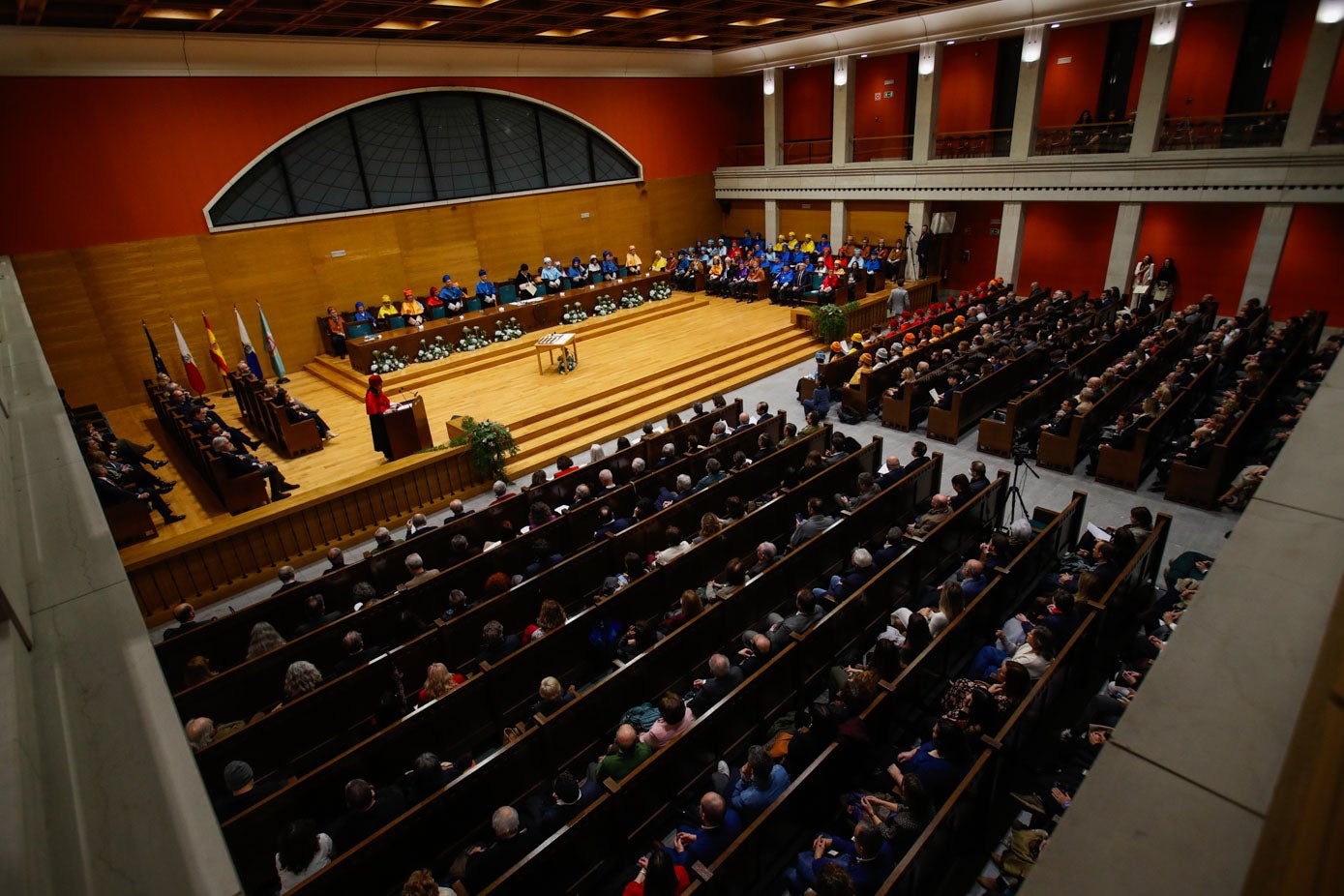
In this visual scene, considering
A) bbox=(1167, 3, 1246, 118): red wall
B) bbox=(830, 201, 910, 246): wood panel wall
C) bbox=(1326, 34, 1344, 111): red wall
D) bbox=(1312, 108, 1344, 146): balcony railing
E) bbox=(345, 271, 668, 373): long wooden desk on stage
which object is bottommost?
bbox=(345, 271, 668, 373): long wooden desk on stage

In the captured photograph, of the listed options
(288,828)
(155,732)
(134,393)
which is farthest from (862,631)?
(134,393)

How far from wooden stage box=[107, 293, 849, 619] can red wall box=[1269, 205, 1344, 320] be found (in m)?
8.89

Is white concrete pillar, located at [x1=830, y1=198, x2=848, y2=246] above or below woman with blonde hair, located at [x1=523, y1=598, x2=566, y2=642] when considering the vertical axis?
above

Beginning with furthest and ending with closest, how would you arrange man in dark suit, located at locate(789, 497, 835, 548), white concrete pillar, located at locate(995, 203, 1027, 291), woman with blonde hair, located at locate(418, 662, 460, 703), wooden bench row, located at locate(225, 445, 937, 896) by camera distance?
white concrete pillar, located at locate(995, 203, 1027, 291)
man in dark suit, located at locate(789, 497, 835, 548)
woman with blonde hair, located at locate(418, 662, 460, 703)
wooden bench row, located at locate(225, 445, 937, 896)

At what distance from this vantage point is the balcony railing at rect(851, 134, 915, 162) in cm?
1848

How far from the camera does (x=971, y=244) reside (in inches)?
704

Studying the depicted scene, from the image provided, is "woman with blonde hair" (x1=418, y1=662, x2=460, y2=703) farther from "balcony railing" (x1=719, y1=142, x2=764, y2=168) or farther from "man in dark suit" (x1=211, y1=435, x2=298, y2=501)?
"balcony railing" (x1=719, y1=142, x2=764, y2=168)

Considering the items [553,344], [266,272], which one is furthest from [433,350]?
[266,272]

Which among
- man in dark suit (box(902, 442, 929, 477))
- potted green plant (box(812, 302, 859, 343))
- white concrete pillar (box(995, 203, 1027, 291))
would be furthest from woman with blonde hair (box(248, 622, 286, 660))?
white concrete pillar (box(995, 203, 1027, 291))

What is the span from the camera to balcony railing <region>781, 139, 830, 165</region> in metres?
19.4

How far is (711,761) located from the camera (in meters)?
4.75

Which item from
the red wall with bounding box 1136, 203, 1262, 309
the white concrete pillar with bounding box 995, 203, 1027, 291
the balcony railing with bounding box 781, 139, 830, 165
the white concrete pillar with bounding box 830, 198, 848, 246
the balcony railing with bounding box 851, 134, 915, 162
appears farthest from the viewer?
→ the balcony railing with bounding box 781, 139, 830, 165

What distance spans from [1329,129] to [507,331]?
14.6 metres

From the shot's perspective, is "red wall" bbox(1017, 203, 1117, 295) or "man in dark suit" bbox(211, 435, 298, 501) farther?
"red wall" bbox(1017, 203, 1117, 295)
